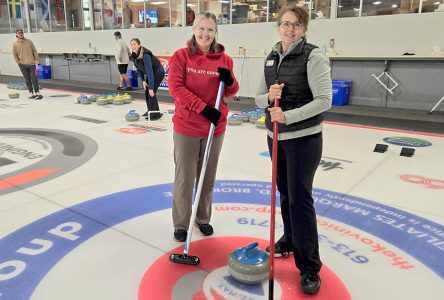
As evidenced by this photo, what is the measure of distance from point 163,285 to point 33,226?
1.41 meters

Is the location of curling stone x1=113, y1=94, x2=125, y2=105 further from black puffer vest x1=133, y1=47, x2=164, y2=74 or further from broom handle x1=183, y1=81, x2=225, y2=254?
broom handle x1=183, y1=81, x2=225, y2=254

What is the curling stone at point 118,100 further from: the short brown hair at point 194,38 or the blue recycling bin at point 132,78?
the short brown hair at point 194,38

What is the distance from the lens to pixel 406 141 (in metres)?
5.93

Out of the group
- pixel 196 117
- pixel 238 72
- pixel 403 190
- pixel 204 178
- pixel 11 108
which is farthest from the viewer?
pixel 238 72

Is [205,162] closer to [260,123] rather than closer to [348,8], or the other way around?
[260,123]

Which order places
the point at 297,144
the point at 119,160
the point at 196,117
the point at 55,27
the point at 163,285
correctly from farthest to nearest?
the point at 55,27, the point at 119,160, the point at 196,117, the point at 163,285, the point at 297,144

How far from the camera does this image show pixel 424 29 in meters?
8.41

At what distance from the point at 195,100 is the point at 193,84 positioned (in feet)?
0.48

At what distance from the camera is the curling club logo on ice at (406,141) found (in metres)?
5.76

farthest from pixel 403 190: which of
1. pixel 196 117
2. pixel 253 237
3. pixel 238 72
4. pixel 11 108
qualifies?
pixel 11 108

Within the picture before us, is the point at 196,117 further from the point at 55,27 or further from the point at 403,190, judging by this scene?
the point at 55,27

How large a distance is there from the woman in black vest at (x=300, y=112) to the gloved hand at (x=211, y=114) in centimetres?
38


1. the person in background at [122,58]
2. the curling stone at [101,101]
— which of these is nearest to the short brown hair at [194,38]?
the curling stone at [101,101]

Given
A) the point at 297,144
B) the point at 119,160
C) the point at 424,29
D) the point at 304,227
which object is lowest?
the point at 119,160
